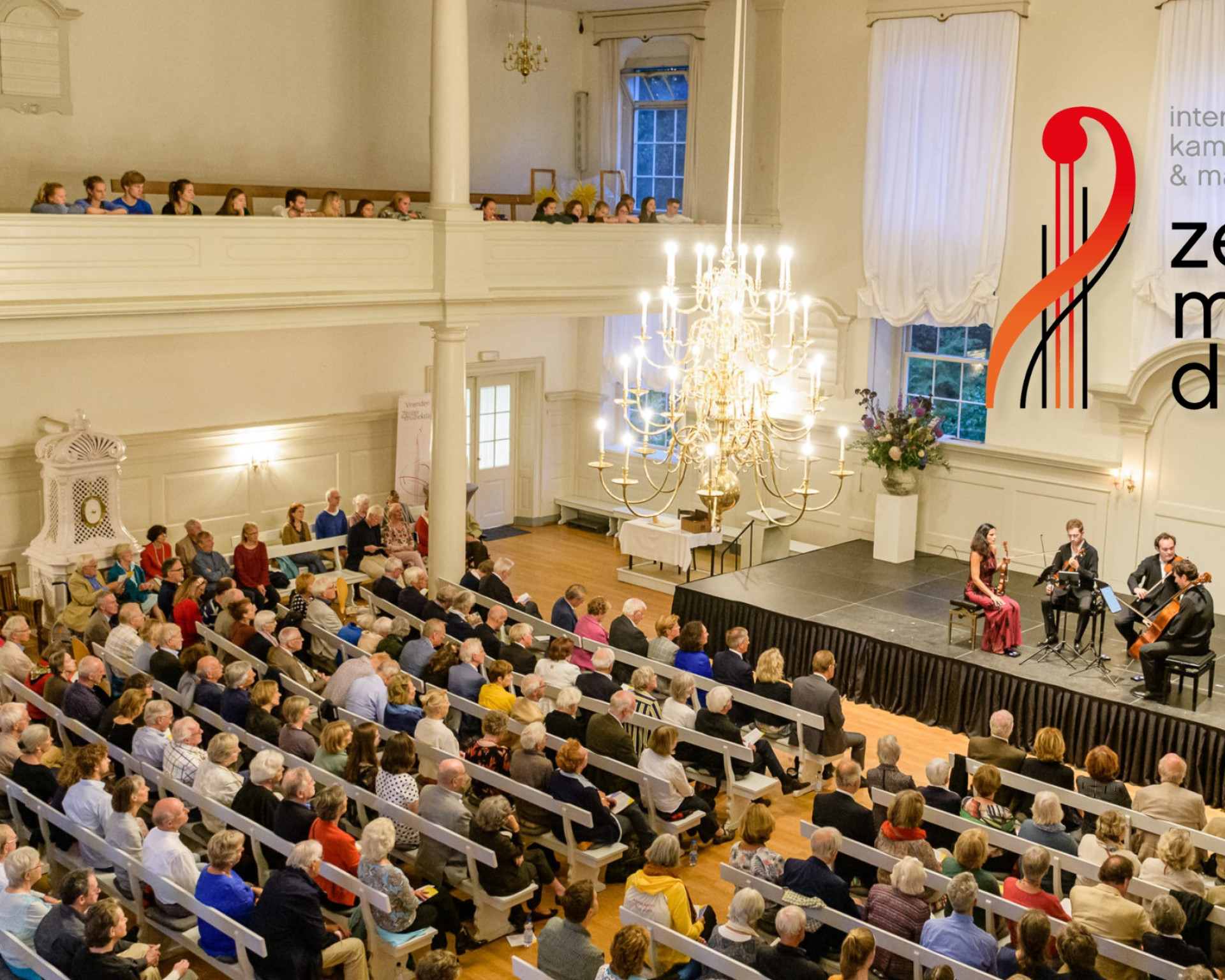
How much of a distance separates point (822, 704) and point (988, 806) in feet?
5.86

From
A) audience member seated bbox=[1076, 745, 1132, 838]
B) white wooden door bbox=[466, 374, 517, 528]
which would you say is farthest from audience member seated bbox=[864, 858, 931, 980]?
white wooden door bbox=[466, 374, 517, 528]

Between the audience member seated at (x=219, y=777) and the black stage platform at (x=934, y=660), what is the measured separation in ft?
16.5

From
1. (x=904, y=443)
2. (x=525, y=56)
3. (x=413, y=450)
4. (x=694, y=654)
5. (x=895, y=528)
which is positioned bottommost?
(x=694, y=654)

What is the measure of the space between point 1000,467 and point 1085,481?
3.00ft

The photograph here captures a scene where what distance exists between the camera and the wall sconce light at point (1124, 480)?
1206 centimetres

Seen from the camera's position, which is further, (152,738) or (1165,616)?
(1165,616)

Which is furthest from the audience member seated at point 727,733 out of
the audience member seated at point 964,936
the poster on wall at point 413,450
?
the poster on wall at point 413,450

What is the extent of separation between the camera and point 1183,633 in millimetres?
9141

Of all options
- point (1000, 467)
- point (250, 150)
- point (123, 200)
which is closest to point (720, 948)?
point (123, 200)

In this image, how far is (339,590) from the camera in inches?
467

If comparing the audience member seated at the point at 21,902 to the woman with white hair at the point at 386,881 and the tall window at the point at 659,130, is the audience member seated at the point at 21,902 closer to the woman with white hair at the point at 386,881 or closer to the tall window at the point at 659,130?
Answer: the woman with white hair at the point at 386,881

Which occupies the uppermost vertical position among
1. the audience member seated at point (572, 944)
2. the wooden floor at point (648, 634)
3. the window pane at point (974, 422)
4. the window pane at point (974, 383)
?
the window pane at point (974, 383)

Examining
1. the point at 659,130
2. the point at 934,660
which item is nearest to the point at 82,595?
the point at 934,660

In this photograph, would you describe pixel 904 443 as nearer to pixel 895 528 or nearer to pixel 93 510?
pixel 895 528
